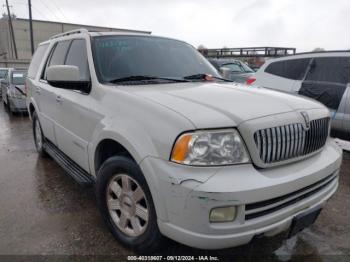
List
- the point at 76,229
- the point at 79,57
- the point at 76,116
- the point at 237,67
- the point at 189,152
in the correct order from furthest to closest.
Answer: the point at 237,67 < the point at 79,57 < the point at 76,116 < the point at 76,229 < the point at 189,152

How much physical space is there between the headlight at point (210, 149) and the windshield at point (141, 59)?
4.32 ft

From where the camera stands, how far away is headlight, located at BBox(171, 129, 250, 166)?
6.62 feet

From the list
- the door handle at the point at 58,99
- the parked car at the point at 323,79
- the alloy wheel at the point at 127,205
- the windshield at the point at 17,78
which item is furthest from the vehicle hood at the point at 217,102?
the windshield at the point at 17,78

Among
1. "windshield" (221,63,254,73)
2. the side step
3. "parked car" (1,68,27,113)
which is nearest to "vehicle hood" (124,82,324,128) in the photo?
the side step

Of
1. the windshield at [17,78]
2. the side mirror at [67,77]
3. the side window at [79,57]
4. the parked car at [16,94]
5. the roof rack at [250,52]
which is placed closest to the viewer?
the side mirror at [67,77]

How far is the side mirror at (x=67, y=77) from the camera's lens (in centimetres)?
291

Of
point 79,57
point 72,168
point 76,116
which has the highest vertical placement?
point 79,57

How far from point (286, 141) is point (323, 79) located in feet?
11.8

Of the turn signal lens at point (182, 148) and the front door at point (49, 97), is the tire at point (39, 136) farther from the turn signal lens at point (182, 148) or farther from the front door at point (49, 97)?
the turn signal lens at point (182, 148)

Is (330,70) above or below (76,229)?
above

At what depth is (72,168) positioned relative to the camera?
3.50 m

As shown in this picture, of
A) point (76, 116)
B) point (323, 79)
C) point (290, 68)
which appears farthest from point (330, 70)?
point (76, 116)

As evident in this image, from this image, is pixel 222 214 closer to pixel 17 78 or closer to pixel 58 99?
pixel 58 99

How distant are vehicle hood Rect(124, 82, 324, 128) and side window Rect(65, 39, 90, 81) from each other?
0.75m
